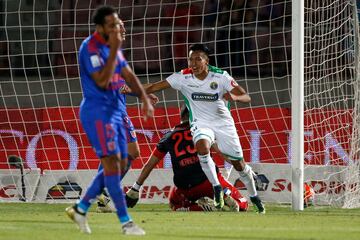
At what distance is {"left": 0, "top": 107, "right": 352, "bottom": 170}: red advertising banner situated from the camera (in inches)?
597

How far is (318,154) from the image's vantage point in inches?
565

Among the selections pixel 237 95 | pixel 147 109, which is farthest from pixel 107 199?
pixel 147 109

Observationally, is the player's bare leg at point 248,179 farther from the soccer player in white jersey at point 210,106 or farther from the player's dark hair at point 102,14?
the player's dark hair at point 102,14

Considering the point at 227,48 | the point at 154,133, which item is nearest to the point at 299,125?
the point at 154,133

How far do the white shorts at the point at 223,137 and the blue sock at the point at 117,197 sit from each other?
142 inches

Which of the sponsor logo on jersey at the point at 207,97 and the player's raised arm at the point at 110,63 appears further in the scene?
the sponsor logo on jersey at the point at 207,97

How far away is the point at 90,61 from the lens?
871cm

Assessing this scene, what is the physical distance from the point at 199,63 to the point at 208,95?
16.0 inches

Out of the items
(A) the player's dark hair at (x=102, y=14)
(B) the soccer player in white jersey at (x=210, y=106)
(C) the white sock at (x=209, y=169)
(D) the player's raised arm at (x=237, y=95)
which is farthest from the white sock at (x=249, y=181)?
(A) the player's dark hair at (x=102, y=14)

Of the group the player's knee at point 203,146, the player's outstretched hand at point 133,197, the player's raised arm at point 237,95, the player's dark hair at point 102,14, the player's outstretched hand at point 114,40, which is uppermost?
the player's dark hair at point 102,14

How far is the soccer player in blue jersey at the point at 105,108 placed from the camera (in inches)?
337

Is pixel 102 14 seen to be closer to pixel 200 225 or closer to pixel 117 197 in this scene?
pixel 117 197

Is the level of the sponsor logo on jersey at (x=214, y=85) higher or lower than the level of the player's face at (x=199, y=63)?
lower

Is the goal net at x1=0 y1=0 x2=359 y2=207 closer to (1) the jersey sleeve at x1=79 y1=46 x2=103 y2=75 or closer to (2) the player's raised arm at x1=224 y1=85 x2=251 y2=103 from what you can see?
(2) the player's raised arm at x1=224 y1=85 x2=251 y2=103
